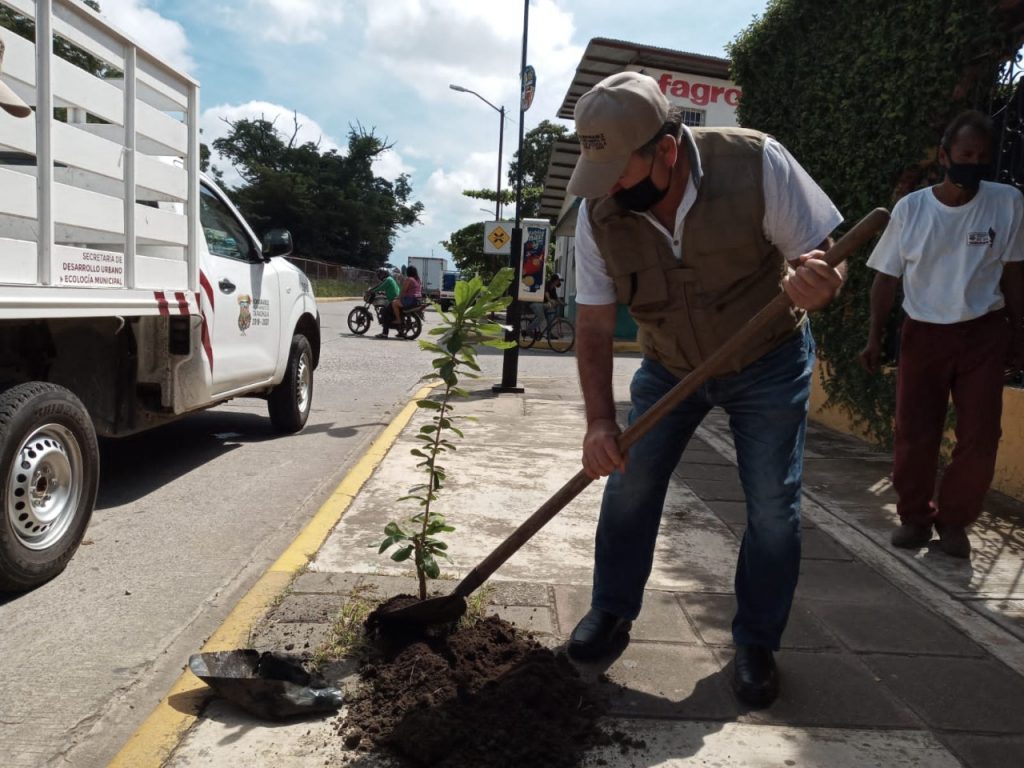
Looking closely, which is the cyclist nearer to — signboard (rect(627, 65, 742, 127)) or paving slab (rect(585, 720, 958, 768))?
signboard (rect(627, 65, 742, 127))

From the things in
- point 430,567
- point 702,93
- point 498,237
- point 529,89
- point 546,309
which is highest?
point 702,93

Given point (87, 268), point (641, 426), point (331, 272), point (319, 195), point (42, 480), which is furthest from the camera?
point (319, 195)

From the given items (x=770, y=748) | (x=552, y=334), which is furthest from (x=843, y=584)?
A: (x=552, y=334)

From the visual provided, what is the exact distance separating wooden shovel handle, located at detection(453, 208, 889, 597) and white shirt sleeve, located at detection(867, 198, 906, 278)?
1.91 m

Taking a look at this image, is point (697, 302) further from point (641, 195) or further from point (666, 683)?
point (666, 683)

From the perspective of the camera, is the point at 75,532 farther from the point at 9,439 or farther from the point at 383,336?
Answer: the point at 383,336

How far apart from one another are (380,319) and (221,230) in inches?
512

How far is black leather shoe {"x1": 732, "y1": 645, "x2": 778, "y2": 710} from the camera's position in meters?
2.65

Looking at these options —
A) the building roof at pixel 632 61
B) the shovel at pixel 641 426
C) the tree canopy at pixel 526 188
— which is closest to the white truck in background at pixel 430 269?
the tree canopy at pixel 526 188

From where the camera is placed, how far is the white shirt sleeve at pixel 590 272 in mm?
2770

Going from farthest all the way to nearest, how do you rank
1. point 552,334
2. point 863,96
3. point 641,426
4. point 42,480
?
point 552,334 → point 863,96 → point 42,480 → point 641,426

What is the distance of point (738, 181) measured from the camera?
8.40 ft

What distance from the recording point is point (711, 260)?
8.52 ft

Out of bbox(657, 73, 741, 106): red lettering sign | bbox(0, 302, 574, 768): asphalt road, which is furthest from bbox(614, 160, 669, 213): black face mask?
bbox(657, 73, 741, 106): red lettering sign
